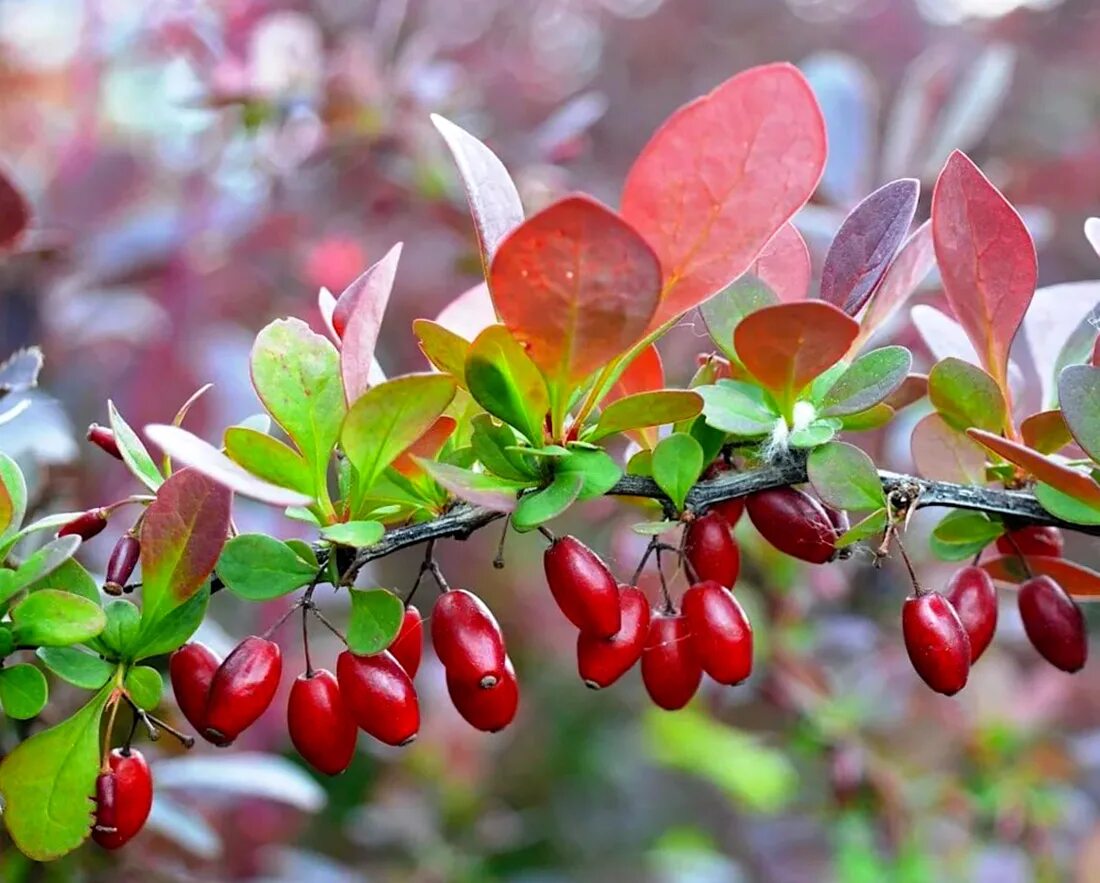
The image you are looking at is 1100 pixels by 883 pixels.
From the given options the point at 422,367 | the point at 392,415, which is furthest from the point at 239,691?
the point at 422,367

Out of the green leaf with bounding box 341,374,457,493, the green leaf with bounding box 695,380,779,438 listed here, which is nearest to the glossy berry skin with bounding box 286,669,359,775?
the green leaf with bounding box 341,374,457,493

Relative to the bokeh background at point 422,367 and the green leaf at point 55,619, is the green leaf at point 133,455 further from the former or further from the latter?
the bokeh background at point 422,367

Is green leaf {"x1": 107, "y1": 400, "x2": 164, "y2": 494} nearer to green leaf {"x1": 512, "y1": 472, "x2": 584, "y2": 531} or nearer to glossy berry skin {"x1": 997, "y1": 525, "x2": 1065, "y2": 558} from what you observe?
green leaf {"x1": 512, "y1": 472, "x2": 584, "y2": 531}

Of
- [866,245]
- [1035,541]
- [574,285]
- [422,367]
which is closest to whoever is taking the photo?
[574,285]

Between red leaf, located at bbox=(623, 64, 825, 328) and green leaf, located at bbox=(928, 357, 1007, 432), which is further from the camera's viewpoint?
green leaf, located at bbox=(928, 357, 1007, 432)

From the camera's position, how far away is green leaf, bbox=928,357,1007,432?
65 cm

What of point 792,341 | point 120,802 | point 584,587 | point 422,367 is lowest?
point 422,367

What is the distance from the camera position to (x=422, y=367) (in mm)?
1834

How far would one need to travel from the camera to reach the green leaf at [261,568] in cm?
60

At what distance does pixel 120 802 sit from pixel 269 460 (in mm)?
201

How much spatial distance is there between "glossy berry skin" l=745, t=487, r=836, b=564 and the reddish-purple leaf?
0.37 ft

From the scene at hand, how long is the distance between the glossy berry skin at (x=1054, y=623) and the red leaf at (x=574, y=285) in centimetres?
34

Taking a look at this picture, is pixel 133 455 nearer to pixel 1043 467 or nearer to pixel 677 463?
pixel 677 463

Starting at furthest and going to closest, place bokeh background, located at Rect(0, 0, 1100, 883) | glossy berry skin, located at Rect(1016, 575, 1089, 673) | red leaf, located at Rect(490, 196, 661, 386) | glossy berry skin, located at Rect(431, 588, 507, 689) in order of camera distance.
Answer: bokeh background, located at Rect(0, 0, 1100, 883) → glossy berry skin, located at Rect(1016, 575, 1089, 673) → glossy berry skin, located at Rect(431, 588, 507, 689) → red leaf, located at Rect(490, 196, 661, 386)
